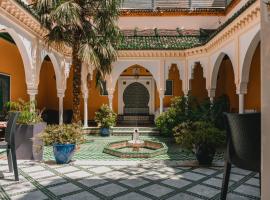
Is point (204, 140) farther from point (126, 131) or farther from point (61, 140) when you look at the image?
point (126, 131)

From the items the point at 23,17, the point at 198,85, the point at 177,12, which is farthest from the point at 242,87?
the point at 177,12

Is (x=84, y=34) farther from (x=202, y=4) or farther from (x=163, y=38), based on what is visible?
(x=202, y=4)

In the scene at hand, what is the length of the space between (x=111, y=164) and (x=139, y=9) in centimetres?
1337

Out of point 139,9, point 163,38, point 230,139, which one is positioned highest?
point 139,9

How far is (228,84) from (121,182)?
10.8m

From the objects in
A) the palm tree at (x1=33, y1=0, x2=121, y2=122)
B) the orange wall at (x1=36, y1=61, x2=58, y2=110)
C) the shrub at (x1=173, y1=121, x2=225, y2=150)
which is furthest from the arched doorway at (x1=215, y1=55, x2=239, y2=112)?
the orange wall at (x1=36, y1=61, x2=58, y2=110)

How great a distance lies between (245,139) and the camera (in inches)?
109

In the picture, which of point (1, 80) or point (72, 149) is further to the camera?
point (1, 80)

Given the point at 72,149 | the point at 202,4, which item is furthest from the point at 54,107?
the point at 202,4

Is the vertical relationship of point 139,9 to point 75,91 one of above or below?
above

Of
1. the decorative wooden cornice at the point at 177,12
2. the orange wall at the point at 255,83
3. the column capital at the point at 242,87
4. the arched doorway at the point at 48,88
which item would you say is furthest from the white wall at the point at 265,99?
the decorative wooden cornice at the point at 177,12

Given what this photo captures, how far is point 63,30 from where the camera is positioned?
29.3 feet

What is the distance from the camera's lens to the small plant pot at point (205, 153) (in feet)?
19.4

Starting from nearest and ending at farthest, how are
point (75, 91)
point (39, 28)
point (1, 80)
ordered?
1. point (39, 28)
2. point (75, 91)
3. point (1, 80)
